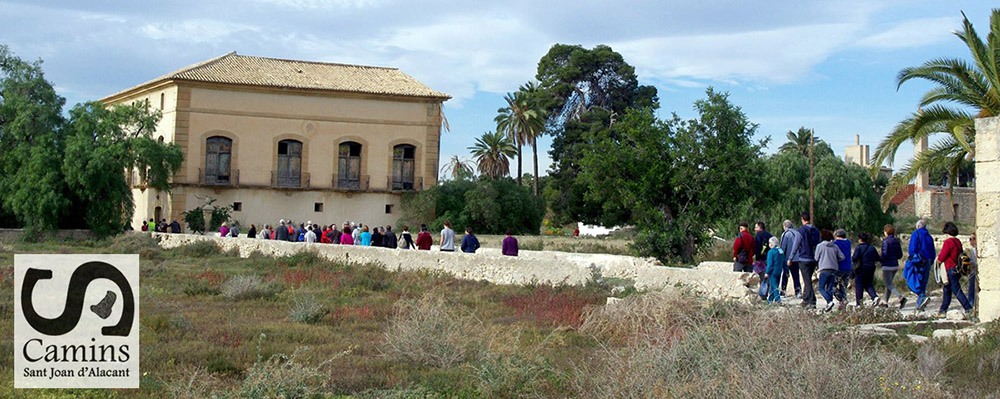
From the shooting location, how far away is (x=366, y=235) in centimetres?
2416

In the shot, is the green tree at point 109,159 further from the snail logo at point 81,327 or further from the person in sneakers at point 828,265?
the person in sneakers at point 828,265

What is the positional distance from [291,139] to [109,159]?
11.1m

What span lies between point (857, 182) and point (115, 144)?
1360 inches

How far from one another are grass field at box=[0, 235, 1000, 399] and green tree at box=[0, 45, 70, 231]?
20.7 m

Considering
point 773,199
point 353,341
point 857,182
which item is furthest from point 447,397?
point 857,182

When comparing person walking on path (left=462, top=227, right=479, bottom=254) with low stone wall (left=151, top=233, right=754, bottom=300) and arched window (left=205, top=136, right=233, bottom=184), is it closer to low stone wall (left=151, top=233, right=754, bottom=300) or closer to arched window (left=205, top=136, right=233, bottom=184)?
low stone wall (left=151, top=233, right=754, bottom=300)

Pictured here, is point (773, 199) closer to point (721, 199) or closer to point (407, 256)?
point (721, 199)

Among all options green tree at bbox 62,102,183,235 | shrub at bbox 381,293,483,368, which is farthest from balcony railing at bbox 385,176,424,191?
shrub at bbox 381,293,483,368

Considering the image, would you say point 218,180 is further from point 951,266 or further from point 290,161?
point 951,266

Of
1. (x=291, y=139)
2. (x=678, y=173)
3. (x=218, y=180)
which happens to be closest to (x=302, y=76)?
(x=291, y=139)

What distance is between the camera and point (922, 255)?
13.4 m

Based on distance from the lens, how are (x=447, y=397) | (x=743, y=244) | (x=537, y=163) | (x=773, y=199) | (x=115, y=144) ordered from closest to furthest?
(x=447, y=397), (x=743, y=244), (x=773, y=199), (x=115, y=144), (x=537, y=163)

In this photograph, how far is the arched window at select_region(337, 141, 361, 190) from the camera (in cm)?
4675

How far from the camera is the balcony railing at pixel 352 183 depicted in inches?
1823
